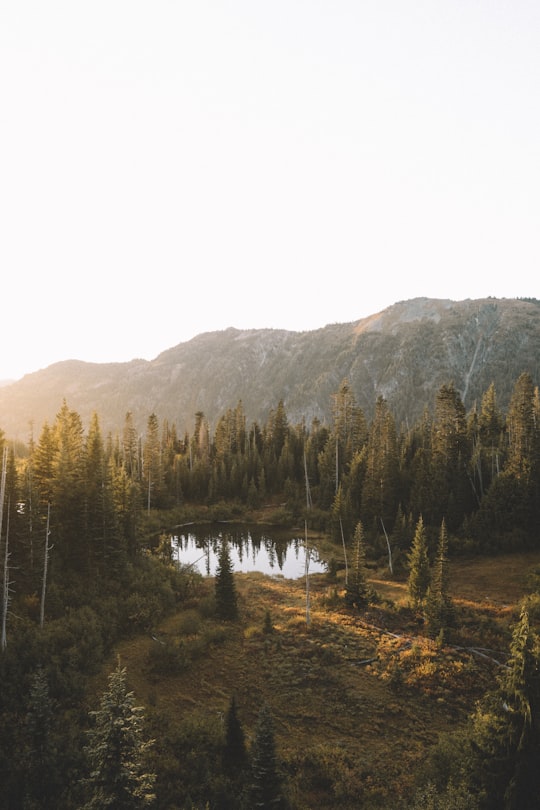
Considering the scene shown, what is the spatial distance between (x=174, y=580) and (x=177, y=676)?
13.9 metres

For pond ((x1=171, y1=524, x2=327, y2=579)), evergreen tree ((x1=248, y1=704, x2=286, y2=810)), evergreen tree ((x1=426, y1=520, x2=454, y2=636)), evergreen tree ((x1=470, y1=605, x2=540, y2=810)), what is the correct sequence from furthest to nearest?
pond ((x1=171, y1=524, x2=327, y2=579)) → evergreen tree ((x1=426, y1=520, x2=454, y2=636)) → evergreen tree ((x1=248, y1=704, x2=286, y2=810)) → evergreen tree ((x1=470, y1=605, x2=540, y2=810))

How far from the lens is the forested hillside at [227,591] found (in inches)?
485

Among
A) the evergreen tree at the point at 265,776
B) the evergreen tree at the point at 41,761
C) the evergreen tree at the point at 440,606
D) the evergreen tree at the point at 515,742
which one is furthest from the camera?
the evergreen tree at the point at 440,606

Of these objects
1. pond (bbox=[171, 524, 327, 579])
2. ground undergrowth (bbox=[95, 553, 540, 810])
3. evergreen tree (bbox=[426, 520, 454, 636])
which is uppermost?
evergreen tree (bbox=[426, 520, 454, 636])

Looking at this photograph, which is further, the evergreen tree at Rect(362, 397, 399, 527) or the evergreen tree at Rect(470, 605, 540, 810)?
the evergreen tree at Rect(362, 397, 399, 527)

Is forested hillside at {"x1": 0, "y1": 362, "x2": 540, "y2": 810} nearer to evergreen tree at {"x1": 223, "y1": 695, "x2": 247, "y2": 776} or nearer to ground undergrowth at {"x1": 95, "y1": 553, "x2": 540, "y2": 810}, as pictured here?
evergreen tree at {"x1": 223, "y1": 695, "x2": 247, "y2": 776}

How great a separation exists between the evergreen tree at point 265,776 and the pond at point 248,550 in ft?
110

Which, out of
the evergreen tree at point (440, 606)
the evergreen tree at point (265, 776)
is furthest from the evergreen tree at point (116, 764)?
the evergreen tree at point (440, 606)

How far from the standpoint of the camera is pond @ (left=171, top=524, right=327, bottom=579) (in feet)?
164

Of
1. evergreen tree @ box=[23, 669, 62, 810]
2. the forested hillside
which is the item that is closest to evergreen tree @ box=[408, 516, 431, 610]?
the forested hillside

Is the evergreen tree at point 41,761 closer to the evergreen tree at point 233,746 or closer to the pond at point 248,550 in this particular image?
the evergreen tree at point 233,746

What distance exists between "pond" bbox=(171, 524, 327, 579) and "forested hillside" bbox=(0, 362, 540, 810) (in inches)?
158

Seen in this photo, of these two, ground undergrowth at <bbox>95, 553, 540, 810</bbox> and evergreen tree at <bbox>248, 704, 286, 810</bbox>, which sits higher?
evergreen tree at <bbox>248, 704, 286, 810</bbox>

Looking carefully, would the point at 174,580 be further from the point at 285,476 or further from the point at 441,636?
the point at 285,476
